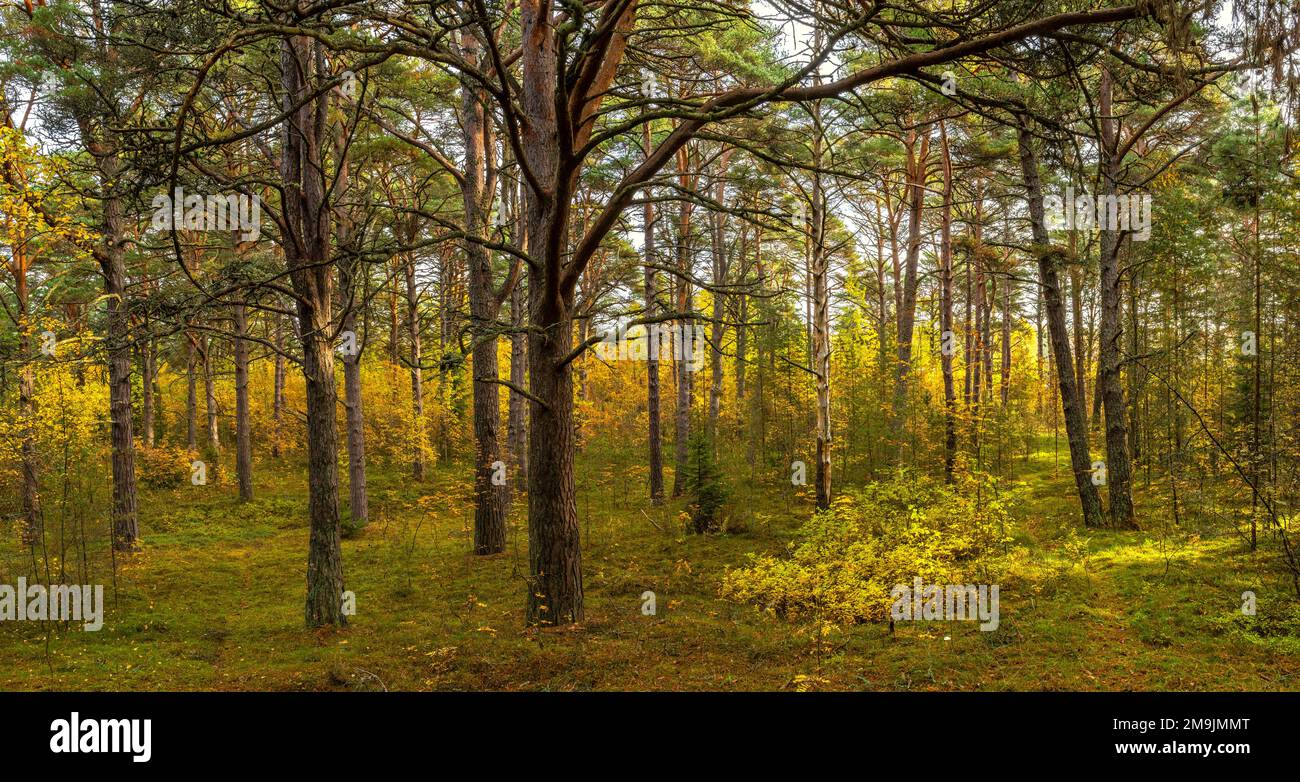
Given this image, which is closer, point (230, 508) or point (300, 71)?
point (300, 71)

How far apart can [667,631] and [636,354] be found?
472 inches

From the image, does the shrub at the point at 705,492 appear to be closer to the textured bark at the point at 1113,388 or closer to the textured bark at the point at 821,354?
the textured bark at the point at 821,354

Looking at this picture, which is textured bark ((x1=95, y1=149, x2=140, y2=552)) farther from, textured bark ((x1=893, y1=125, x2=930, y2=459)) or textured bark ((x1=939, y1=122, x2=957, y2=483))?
textured bark ((x1=939, y1=122, x2=957, y2=483))

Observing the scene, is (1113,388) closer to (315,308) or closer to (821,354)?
(821,354)

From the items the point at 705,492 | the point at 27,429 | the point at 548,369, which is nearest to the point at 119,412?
the point at 27,429

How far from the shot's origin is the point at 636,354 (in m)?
18.5

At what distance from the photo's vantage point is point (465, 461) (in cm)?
2430

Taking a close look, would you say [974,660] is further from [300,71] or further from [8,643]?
[8,643]

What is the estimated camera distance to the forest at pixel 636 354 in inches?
197

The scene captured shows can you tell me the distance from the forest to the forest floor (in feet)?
0.22

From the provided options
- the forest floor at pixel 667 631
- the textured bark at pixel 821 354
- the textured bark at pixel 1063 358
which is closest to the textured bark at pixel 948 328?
the forest floor at pixel 667 631

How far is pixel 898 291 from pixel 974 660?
18021 mm
